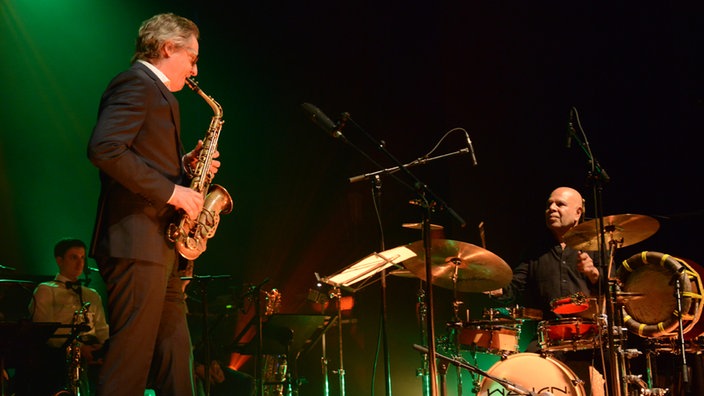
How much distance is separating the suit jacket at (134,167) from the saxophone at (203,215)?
0.06m

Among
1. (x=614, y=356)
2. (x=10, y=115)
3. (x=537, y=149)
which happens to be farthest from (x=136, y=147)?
(x=10, y=115)

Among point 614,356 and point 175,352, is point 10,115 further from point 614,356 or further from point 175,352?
point 614,356

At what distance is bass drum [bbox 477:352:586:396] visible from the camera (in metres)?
4.39

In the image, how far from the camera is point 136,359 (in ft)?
8.20

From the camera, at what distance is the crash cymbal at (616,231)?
4.22 metres

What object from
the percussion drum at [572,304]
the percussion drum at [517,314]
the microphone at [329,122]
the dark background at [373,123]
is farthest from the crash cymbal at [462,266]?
the dark background at [373,123]

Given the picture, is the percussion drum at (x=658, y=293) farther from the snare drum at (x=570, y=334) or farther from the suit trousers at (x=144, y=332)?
the suit trousers at (x=144, y=332)

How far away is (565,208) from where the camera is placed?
5.33 meters

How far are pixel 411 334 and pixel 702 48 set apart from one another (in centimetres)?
380

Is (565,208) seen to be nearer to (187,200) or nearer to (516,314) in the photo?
(516,314)

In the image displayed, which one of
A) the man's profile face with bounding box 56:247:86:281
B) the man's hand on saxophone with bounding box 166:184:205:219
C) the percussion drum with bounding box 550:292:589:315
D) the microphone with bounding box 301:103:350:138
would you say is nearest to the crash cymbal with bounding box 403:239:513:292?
the percussion drum with bounding box 550:292:589:315

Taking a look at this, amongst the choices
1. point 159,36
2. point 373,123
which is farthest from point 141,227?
point 373,123

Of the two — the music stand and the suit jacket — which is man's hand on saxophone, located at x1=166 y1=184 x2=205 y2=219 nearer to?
the suit jacket

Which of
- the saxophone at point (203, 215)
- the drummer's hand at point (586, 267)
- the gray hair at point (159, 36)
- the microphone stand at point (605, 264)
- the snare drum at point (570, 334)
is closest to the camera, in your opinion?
the saxophone at point (203, 215)
